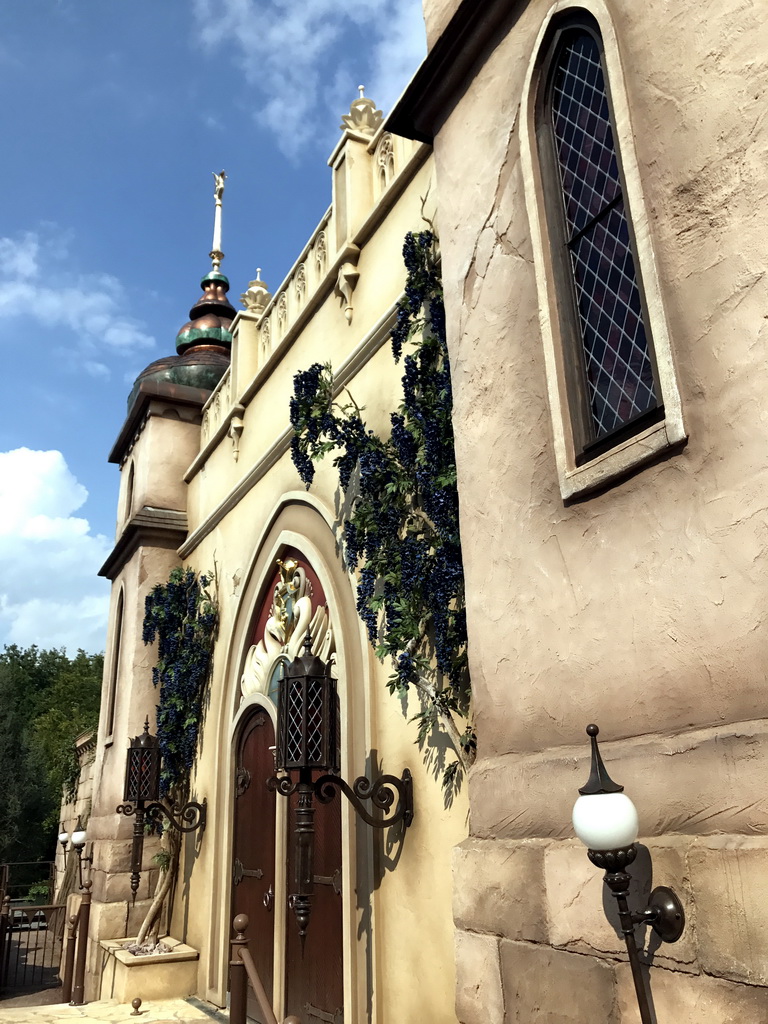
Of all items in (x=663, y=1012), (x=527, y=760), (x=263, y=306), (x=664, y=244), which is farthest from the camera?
(x=263, y=306)

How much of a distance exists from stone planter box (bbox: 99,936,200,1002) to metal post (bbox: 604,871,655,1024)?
6.93 m

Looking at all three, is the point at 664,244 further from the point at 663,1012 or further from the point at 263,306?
the point at 263,306

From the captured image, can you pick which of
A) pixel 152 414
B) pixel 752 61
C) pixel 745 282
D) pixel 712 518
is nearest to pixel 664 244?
pixel 745 282

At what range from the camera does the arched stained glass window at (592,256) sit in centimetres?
325

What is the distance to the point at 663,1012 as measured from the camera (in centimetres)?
246

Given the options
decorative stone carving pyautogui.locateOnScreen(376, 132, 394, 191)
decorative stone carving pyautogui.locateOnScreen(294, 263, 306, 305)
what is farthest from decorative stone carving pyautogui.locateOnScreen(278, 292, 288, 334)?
decorative stone carving pyautogui.locateOnScreen(376, 132, 394, 191)

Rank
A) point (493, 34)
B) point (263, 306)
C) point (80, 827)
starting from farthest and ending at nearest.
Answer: point (80, 827) < point (263, 306) < point (493, 34)

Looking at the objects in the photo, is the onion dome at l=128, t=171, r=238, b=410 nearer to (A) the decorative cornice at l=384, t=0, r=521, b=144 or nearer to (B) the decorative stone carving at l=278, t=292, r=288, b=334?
(B) the decorative stone carving at l=278, t=292, r=288, b=334

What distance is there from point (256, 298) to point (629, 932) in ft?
27.8

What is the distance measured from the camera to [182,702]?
9.60 meters

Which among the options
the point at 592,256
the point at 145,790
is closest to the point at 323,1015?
the point at 145,790

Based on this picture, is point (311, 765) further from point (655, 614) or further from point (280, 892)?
point (655, 614)

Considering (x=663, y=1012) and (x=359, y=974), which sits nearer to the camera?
(x=663, y=1012)

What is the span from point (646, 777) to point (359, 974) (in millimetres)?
3431
